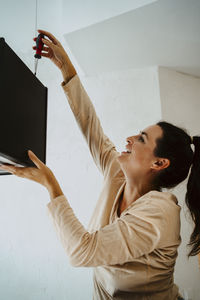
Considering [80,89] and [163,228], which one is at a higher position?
[80,89]

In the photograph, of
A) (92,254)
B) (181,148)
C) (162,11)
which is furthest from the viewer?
(162,11)

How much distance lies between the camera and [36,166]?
0.65m

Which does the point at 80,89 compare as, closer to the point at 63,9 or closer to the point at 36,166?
the point at 36,166

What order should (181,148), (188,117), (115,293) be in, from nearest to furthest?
(115,293)
(181,148)
(188,117)

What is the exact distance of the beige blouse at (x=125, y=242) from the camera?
582 mm

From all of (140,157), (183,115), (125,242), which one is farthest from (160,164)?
(183,115)

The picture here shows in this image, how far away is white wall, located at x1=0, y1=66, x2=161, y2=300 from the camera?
1.26 meters

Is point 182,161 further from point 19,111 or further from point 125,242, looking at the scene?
point 19,111

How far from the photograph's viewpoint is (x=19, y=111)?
578 mm

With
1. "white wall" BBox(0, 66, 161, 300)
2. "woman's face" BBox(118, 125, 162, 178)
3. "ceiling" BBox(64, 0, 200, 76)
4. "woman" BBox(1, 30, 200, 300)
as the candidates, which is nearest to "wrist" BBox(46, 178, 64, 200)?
"woman" BBox(1, 30, 200, 300)

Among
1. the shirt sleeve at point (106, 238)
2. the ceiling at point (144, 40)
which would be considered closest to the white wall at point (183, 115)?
the ceiling at point (144, 40)

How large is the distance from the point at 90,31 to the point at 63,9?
0.54ft

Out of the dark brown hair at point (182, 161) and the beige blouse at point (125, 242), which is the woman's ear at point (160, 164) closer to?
the dark brown hair at point (182, 161)

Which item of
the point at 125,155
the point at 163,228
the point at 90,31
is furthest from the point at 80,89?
the point at 163,228
